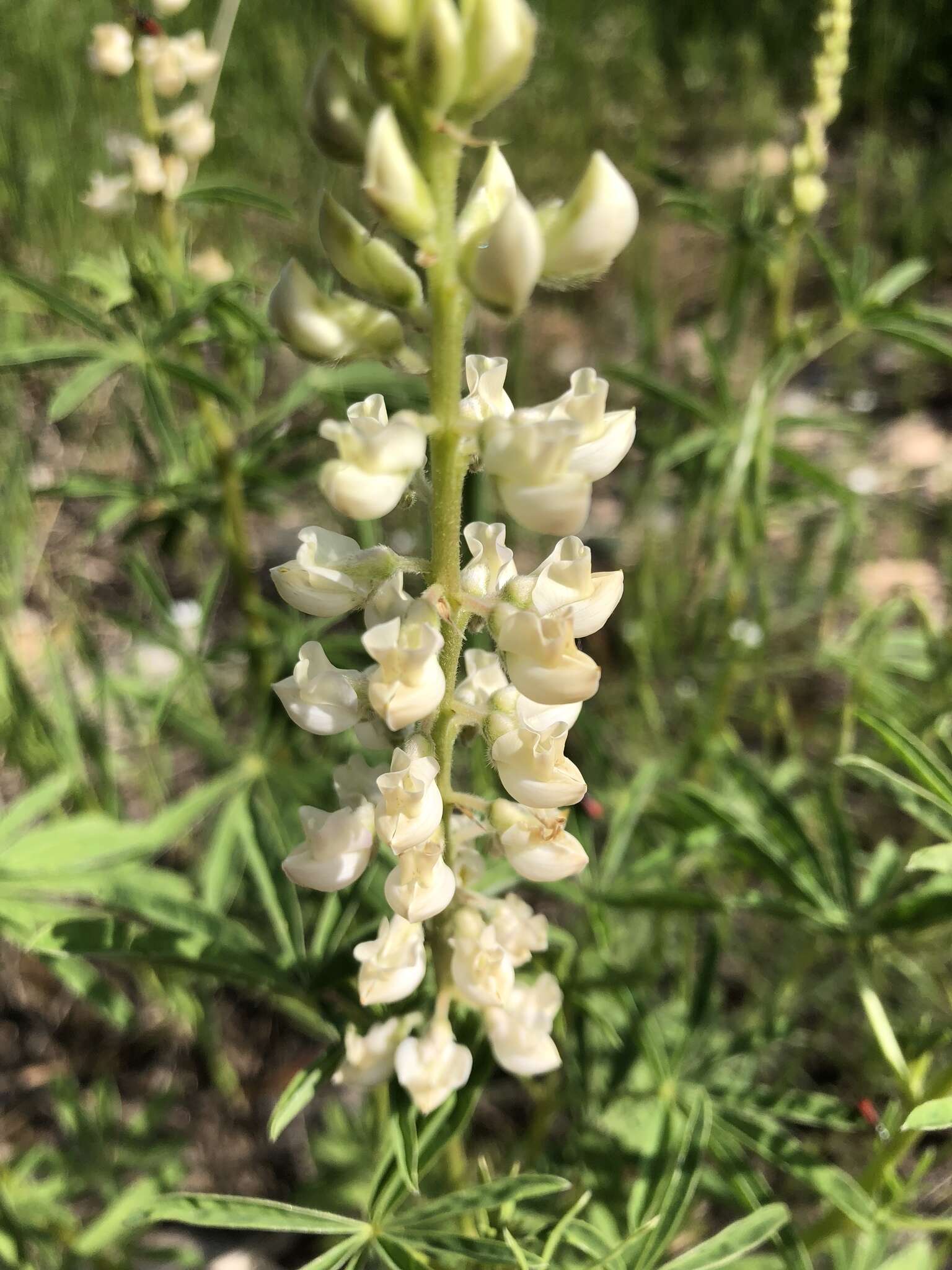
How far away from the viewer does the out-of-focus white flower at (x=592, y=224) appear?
783 millimetres

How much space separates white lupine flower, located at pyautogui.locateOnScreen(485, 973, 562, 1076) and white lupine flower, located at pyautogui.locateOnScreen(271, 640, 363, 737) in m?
0.36

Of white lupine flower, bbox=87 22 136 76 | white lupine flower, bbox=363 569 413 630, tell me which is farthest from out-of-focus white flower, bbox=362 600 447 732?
white lupine flower, bbox=87 22 136 76

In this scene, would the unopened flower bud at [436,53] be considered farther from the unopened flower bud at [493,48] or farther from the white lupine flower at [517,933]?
the white lupine flower at [517,933]

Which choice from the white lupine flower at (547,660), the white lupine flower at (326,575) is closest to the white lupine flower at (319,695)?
the white lupine flower at (326,575)

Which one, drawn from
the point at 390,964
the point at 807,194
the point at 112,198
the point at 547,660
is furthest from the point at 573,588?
the point at 112,198

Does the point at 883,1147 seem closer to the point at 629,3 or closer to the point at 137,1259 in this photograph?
→ the point at 137,1259

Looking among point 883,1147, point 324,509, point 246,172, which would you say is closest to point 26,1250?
point 883,1147

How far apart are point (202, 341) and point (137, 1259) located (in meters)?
1.58

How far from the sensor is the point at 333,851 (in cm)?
96

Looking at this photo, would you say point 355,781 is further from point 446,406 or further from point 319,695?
point 446,406

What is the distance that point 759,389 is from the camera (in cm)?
165

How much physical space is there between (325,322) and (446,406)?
0.38 feet

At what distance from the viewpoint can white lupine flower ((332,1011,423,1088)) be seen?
107 centimetres

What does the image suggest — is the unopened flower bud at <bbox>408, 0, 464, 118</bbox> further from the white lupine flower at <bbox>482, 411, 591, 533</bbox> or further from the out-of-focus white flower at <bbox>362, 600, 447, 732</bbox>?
the out-of-focus white flower at <bbox>362, 600, 447, 732</bbox>
